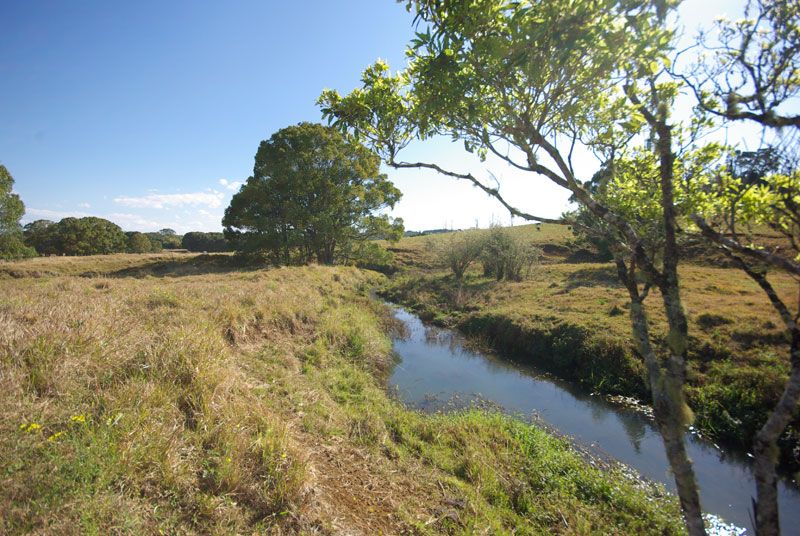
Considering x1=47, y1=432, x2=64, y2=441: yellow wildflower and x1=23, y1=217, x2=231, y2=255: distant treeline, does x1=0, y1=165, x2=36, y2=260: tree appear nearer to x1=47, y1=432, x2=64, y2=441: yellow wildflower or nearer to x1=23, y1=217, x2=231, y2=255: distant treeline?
x1=23, y1=217, x2=231, y2=255: distant treeline

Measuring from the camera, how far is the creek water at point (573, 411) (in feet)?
24.7

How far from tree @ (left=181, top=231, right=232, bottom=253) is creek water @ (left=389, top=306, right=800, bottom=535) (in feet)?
228

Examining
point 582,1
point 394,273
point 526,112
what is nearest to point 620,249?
point 526,112

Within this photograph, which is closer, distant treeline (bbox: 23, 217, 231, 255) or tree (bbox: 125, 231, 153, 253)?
distant treeline (bbox: 23, 217, 231, 255)

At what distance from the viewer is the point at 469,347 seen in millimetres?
17297

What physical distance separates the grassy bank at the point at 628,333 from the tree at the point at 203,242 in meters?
61.5

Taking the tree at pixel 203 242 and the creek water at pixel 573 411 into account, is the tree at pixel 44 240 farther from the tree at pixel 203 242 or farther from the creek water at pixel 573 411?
the creek water at pixel 573 411

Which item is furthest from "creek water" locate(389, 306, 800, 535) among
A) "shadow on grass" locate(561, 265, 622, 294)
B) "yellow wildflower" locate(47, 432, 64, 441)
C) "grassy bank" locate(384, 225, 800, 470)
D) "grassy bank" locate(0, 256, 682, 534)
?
"shadow on grass" locate(561, 265, 622, 294)

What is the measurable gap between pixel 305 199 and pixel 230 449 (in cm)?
3081

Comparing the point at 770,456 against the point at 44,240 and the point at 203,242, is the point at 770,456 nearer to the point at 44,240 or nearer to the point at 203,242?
the point at 44,240

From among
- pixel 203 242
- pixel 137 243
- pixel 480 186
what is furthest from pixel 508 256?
pixel 137 243

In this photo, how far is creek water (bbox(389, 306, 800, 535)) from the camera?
754cm

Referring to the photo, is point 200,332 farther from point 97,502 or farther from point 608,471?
point 608,471

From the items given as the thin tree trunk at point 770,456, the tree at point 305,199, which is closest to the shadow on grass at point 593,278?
the tree at point 305,199
